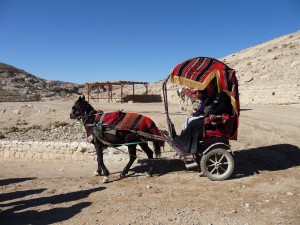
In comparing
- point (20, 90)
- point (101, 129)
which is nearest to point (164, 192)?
point (101, 129)

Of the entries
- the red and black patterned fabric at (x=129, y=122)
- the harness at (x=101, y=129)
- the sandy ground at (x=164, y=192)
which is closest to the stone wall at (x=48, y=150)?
the sandy ground at (x=164, y=192)

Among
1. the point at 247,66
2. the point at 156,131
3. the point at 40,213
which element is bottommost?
the point at 40,213

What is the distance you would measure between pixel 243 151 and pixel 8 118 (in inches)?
650

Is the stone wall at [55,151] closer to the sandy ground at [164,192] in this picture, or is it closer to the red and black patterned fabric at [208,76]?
the sandy ground at [164,192]

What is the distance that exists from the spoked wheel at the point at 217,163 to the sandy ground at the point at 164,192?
0.18 meters

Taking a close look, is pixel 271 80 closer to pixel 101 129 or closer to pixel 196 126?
pixel 196 126

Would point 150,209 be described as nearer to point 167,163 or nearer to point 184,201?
point 184,201

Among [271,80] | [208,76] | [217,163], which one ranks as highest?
[271,80]

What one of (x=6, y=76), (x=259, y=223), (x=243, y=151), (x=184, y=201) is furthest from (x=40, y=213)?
(x=6, y=76)

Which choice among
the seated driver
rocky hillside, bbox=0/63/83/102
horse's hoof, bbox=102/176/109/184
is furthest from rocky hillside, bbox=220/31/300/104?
rocky hillside, bbox=0/63/83/102

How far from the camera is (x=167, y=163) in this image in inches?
371

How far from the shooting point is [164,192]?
274 inches

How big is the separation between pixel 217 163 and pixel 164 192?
1493 mm

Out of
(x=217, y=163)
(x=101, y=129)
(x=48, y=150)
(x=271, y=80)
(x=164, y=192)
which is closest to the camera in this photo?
(x=164, y=192)
